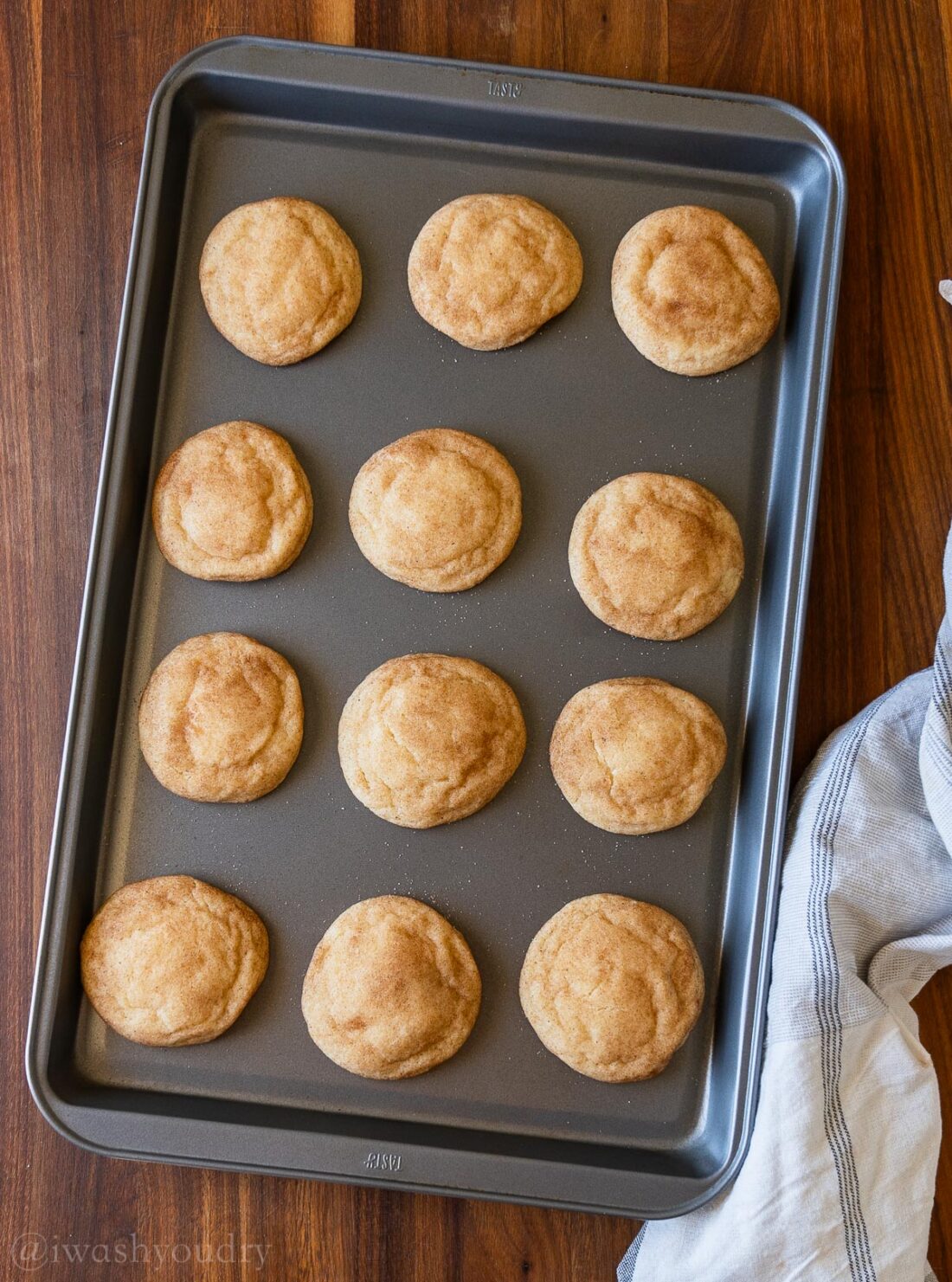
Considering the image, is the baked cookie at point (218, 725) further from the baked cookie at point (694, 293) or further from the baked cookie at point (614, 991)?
the baked cookie at point (694, 293)

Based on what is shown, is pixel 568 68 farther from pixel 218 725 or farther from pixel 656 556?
pixel 218 725

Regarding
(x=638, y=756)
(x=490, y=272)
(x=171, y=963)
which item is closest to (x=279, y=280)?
(x=490, y=272)

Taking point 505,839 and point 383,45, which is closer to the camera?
point 505,839

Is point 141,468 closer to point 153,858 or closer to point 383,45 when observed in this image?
point 153,858

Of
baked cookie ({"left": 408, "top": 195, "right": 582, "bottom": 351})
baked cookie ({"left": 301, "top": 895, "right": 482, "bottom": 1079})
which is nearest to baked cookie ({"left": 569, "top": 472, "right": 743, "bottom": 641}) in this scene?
baked cookie ({"left": 408, "top": 195, "right": 582, "bottom": 351})

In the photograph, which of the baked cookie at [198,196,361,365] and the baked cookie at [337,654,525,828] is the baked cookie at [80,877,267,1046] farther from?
the baked cookie at [198,196,361,365]

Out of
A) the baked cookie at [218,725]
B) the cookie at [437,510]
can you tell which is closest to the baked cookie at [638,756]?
the cookie at [437,510]

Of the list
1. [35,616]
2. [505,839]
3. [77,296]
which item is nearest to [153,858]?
[35,616]
